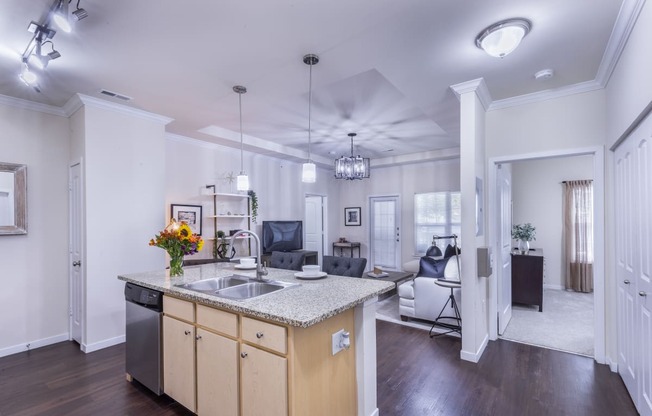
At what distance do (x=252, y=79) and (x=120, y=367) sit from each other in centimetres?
296

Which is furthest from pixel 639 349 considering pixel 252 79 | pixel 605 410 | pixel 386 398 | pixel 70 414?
pixel 70 414

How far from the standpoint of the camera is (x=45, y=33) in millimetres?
2062

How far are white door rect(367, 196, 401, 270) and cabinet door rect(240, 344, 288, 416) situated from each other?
597 cm

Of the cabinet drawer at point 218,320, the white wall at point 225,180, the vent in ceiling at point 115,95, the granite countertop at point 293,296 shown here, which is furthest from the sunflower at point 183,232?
the vent in ceiling at point 115,95

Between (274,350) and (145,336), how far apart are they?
1.44 metres

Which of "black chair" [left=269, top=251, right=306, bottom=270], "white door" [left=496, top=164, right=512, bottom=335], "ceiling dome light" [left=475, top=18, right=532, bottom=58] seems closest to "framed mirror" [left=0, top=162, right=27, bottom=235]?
"black chair" [left=269, top=251, right=306, bottom=270]

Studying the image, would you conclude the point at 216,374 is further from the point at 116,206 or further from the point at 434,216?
the point at 434,216

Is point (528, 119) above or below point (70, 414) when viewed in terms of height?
above

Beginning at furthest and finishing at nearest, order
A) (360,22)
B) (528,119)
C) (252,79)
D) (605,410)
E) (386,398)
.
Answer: (528,119)
(252,79)
(386,398)
(605,410)
(360,22)

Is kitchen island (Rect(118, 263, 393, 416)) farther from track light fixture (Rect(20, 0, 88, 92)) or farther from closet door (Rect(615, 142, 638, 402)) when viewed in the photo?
closet door (Rect(615, 142, 638, 402))

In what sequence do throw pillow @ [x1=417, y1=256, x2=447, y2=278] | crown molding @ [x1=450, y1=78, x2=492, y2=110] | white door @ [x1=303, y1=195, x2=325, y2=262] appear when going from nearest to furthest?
1. crown molding @ [x1=450, y1=78, x2=492, y2=110]
2. throw pillow @ [x1=417, y1=256, x2=447, y2=278]
3. white door @ [x1=303, y1=195, x2=325, y2=262]

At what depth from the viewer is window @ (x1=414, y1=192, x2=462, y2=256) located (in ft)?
22.2

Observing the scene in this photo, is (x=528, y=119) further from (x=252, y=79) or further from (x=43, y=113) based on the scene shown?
(x=43, y=113)

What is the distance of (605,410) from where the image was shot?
228cm
